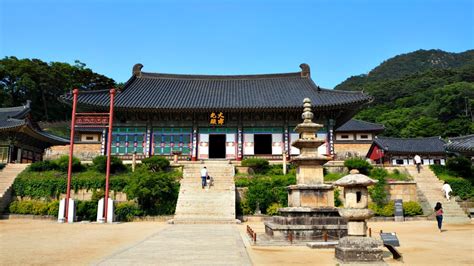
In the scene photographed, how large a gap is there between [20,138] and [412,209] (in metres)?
30.4

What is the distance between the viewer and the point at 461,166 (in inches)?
936

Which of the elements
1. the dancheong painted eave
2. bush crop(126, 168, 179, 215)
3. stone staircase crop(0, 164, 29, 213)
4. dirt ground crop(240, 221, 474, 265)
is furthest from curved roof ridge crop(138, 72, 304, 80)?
dirt ground crop(240, 221, 474, 265)

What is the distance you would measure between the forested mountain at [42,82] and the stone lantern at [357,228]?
2433 inches

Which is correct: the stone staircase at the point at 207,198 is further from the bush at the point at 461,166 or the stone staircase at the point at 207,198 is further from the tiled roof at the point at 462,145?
the bush at the point at 461,166

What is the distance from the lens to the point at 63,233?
46.0 feet

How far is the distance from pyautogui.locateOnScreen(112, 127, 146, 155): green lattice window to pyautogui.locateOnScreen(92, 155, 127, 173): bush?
13.3ft

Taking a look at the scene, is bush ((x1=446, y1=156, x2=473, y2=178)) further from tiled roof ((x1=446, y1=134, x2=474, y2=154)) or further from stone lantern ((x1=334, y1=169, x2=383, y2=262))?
stone lantern ((x1=334, y1=169, x2=383, y2=262))

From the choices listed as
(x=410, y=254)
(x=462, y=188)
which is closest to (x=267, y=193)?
(x=410, y=254)

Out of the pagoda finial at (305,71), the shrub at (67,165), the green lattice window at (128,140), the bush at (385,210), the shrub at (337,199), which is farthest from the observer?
the pagoda finial at (305,71)

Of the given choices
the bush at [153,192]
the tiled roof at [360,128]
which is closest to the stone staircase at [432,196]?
the bush at [153,192]

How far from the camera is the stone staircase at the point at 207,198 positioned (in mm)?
18594

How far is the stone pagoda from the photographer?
12047 millimetres

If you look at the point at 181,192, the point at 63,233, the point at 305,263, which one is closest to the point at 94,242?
the point at 63,233

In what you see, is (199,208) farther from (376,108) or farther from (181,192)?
(376,108)
